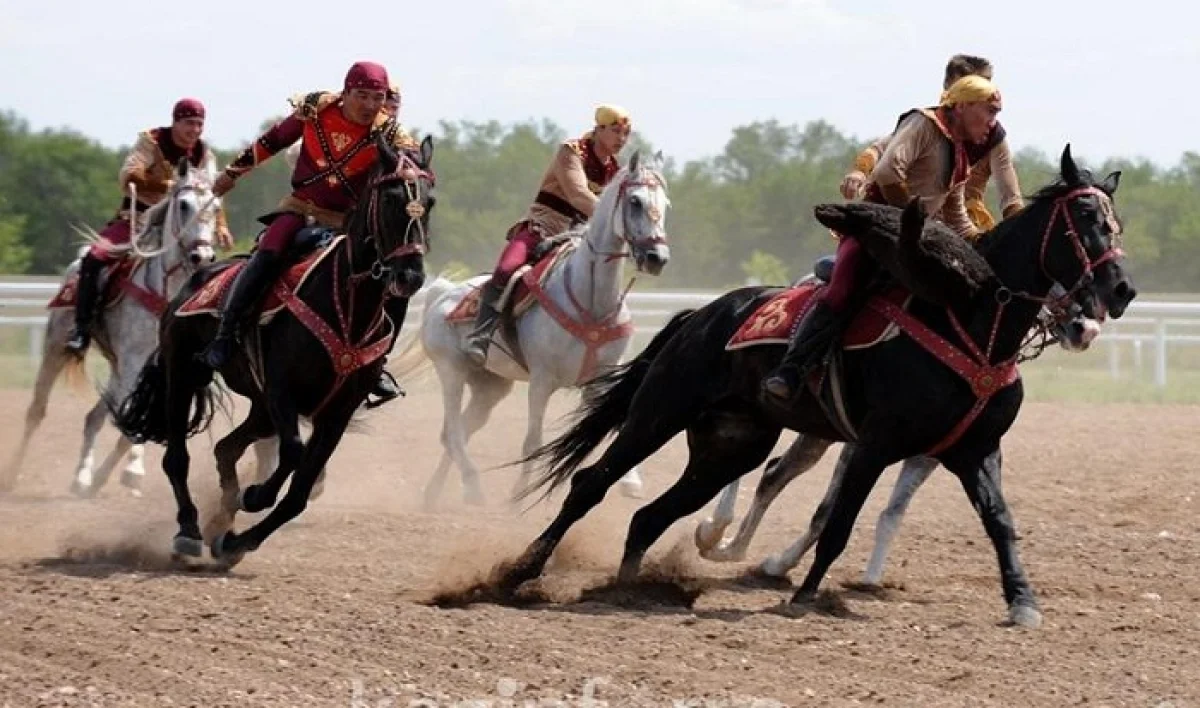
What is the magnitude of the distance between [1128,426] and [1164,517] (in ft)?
18.2

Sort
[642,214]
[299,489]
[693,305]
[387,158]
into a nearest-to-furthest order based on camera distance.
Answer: [387,158], [299,489], [642,214], [693,305]

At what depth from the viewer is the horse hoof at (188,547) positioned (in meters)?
10.9

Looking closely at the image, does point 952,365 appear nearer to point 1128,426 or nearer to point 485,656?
point 485,656

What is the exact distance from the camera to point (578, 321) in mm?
14023

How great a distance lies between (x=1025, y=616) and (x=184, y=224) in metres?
7.31

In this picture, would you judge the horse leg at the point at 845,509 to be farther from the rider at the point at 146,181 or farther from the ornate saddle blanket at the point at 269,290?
the rider at the point at 146,181

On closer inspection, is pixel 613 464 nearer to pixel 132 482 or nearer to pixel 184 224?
pixel 184 224

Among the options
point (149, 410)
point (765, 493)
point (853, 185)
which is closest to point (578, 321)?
point (765, 493)

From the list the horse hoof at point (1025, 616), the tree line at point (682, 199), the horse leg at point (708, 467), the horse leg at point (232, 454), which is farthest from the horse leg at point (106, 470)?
the tree line at point (682, 199)

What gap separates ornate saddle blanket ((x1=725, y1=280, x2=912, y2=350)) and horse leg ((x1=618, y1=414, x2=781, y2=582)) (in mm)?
457

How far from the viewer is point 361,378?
1057 centimetres

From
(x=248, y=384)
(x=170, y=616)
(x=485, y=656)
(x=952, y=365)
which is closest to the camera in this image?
(x=485, y=656)

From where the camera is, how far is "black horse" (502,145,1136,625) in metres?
9.20

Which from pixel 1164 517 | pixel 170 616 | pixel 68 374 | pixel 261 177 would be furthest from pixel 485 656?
pixel 261 177
